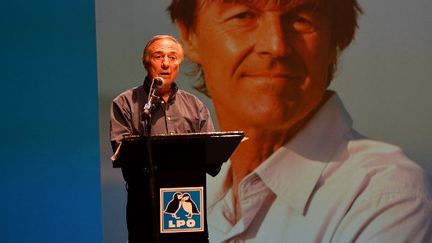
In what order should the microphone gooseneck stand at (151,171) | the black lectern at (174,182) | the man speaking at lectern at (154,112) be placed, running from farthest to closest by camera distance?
the man speaking at lectern at (154,112)
the black lectern at (174,182)
the microphone gooseneck stand at (151,171)

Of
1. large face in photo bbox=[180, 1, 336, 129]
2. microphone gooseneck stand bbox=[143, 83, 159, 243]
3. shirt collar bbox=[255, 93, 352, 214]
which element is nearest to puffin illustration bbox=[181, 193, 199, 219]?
microphone gooseneck stand bbox=[143, 83, 159, 243]

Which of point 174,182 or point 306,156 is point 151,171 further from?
point 306,156

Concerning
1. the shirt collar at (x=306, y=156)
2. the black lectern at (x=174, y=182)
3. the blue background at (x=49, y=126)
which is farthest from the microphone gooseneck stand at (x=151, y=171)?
the blue background at (x=49, y=126)

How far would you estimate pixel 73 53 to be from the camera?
373cm

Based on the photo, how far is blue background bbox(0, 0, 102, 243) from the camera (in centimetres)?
370

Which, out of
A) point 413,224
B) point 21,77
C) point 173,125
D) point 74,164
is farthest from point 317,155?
point 21,77

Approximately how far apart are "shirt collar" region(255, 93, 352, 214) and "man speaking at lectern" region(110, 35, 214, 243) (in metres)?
0.86

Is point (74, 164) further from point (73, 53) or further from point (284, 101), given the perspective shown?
point (284, 101)

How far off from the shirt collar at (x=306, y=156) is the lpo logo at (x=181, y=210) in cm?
120

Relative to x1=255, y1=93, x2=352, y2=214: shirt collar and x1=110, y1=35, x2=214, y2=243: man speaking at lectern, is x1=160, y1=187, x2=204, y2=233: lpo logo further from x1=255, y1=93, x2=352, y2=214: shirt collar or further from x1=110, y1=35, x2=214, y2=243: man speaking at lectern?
x1=255, y1=93, x2=352, y2=214: shirt collar

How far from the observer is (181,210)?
2.35m

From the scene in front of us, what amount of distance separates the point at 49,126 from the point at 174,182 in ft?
5.30

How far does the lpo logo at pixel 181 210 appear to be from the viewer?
7.68 feet

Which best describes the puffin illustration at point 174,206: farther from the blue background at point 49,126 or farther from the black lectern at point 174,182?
the blue background at point 49,126
